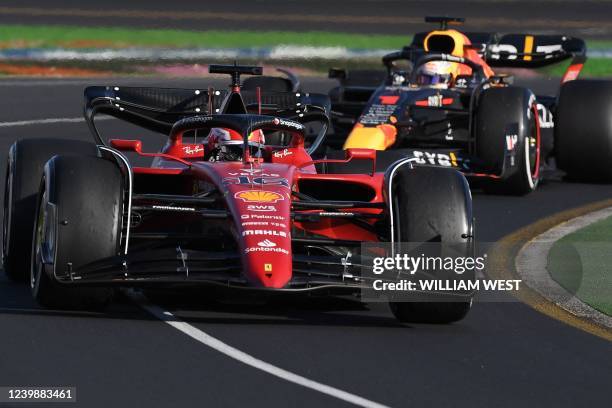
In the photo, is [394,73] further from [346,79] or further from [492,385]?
[492,385]

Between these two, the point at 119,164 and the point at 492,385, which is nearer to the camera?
the point at 492,385

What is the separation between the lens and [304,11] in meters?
33.7

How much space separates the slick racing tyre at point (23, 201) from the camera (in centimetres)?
1001

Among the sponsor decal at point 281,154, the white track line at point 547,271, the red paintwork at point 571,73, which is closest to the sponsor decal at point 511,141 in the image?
the white track line at point 547,271

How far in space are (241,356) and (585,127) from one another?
9.35 metres

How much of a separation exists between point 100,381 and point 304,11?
87.5 ft

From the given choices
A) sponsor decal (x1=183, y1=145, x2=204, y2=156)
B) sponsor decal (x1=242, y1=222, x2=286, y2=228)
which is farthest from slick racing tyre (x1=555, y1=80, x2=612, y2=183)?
sponsor decal (x1=242, y1=222, x2=286, y2=228)

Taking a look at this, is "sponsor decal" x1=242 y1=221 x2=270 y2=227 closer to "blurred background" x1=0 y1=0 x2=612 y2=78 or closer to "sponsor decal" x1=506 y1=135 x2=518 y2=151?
"sponsor decal" x1=506 y1=135 x2=518 y2=151

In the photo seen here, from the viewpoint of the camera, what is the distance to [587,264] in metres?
11.8

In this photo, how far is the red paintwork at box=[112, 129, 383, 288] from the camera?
8.62m

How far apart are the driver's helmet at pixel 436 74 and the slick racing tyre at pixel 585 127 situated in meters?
1.40

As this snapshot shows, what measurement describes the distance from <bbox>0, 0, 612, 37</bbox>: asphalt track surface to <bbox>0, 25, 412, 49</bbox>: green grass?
9.4 inches

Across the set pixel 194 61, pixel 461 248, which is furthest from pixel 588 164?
pixel 194 61

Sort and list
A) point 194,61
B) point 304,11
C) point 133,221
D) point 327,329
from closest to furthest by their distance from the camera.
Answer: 1. point 327,329
2. point 133,221
3. point 194,61
4. point 304,11
